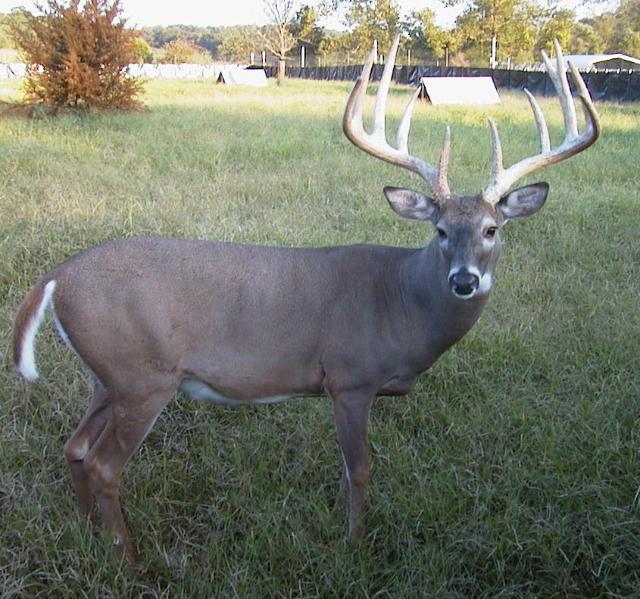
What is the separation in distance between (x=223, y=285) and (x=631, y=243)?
4053mm

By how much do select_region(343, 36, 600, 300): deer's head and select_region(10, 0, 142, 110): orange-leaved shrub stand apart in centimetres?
1004

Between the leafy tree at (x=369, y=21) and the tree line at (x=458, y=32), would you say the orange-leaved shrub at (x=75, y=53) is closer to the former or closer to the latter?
the tree line at (x=458, y=32)

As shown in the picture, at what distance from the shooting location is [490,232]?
2736 millimetres

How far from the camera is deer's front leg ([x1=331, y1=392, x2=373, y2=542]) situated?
2.66m

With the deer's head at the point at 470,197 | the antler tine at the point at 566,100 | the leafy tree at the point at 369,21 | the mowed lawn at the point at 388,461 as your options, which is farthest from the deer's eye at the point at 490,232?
the leafy tree at the point at 369,21

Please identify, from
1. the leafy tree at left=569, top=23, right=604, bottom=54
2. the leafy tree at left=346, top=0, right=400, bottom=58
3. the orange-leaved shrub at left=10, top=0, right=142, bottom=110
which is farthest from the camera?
the leafy tree at left=569, top=23, right=604, bottom=54

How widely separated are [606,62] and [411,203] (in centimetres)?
4195

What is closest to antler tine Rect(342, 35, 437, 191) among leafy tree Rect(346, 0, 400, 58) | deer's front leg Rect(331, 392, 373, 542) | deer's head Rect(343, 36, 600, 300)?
deer's head Rect(343, 36, 600, 300)

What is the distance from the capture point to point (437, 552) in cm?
245

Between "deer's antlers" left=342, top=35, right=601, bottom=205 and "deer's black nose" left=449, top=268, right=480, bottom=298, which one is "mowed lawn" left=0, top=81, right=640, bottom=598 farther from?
"deer's antlers" left=342, top=35, right=601, bottom=205

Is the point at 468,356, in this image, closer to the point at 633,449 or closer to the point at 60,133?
the point at 633,449

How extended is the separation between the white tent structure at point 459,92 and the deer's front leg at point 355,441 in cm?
1514

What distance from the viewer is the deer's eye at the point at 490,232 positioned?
2.71m

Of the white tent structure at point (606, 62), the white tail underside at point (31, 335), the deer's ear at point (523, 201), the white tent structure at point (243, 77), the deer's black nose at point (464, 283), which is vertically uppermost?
the deer's ear at point (523, 201)
